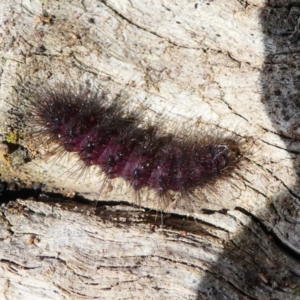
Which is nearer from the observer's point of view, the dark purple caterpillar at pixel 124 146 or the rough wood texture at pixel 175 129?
the rough wood texture at pixel 175 129

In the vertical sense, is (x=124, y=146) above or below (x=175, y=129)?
below

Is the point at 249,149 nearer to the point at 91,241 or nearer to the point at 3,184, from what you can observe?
the point at 91,241

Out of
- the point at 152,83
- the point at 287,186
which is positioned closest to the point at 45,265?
the point at 152,83

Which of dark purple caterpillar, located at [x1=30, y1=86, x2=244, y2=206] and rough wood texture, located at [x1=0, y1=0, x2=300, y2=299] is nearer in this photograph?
rough wood texture, located at [x1=0, y1=0, x2=300, y2=299]

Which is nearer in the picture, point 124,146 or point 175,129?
point 124,146
